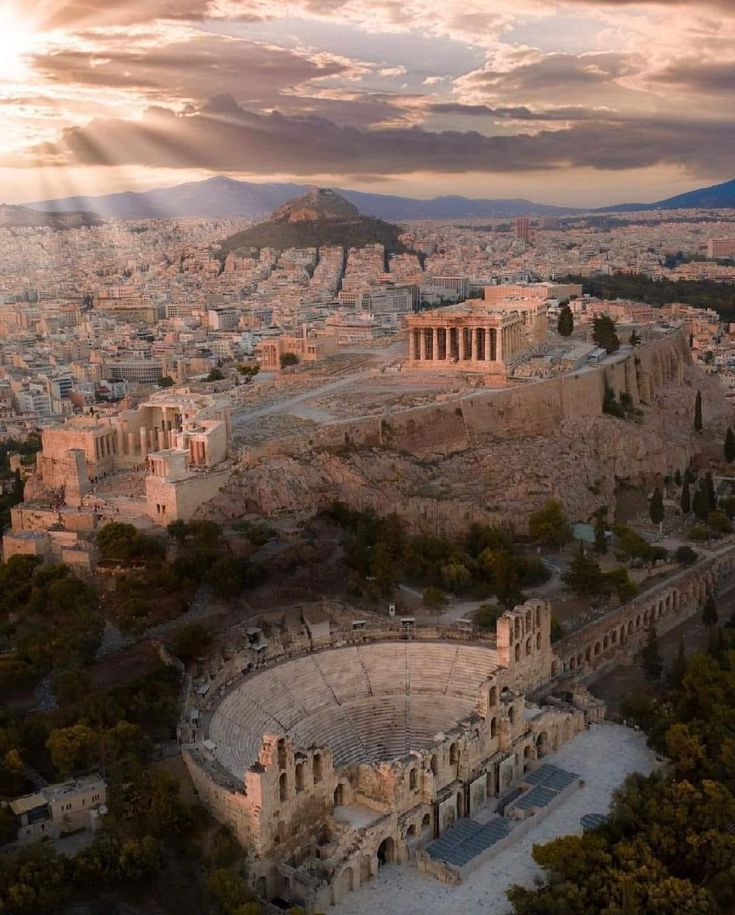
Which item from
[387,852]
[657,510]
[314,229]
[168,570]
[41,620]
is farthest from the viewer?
[314,229]

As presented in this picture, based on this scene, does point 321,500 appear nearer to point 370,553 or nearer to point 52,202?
point 370,553

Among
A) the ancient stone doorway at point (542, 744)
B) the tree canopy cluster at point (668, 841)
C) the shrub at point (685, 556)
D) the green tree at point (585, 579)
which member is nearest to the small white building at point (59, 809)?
the tree canopy cluster at point (668, 841)

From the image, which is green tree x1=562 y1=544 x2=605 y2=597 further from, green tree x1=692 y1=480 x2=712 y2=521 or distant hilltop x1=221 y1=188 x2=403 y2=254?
distant hilltop x1=221 y1=188 x2=403 y2=254

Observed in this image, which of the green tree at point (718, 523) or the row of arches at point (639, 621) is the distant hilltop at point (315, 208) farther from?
the row of arches at point (639, 621)

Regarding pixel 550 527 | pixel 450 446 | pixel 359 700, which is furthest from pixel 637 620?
pixel 450 446

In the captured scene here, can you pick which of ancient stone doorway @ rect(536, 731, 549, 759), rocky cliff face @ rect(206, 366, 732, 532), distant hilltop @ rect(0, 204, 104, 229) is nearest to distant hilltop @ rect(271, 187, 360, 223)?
distant hilltop @ rect(0, 204, 104, 229)

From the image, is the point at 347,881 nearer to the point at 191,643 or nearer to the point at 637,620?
the point at 191,643
